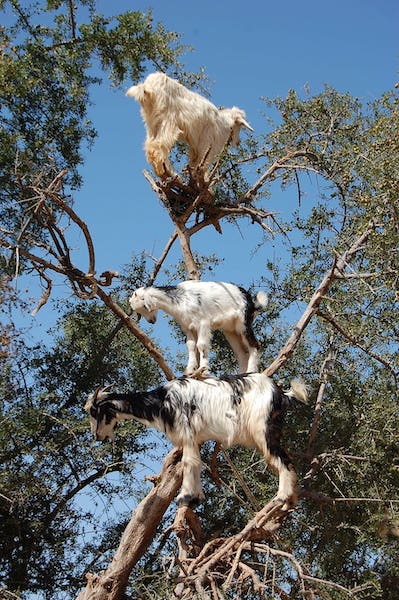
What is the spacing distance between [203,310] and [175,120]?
2504mm

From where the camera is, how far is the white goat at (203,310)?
6383 mm

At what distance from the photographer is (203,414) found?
19.1ft

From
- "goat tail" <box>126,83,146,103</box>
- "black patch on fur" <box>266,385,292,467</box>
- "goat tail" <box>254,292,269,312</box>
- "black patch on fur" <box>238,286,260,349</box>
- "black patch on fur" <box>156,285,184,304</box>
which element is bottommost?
"black patch on fur" <box>266,385,292,467</box>

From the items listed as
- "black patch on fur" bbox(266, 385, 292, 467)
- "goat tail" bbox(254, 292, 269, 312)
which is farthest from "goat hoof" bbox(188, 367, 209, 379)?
"goat tail" bbox(254, 292, 269, 312)

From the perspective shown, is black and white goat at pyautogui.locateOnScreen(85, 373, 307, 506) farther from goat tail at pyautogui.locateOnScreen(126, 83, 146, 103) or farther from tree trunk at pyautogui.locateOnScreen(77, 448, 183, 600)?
goat tail at pyautogui.locateOnScreen(126, 83, 146, 103)

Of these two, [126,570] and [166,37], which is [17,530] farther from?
[166,37]

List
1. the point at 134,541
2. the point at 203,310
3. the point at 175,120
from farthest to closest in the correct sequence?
the point at 175,120, the point at 203,310, the point at 134,541

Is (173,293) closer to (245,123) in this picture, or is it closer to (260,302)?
(260,302)

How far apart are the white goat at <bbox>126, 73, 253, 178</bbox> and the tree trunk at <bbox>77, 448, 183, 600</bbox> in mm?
3091

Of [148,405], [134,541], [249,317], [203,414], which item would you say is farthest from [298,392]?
[134,541]

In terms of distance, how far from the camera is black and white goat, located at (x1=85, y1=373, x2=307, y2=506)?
574cm

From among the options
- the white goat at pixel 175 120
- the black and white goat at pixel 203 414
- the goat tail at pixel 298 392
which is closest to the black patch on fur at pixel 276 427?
the black and white goat at pixel 203 414

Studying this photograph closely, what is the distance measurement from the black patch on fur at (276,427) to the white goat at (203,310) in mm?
672

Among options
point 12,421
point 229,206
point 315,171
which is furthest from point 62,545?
point 315,171
